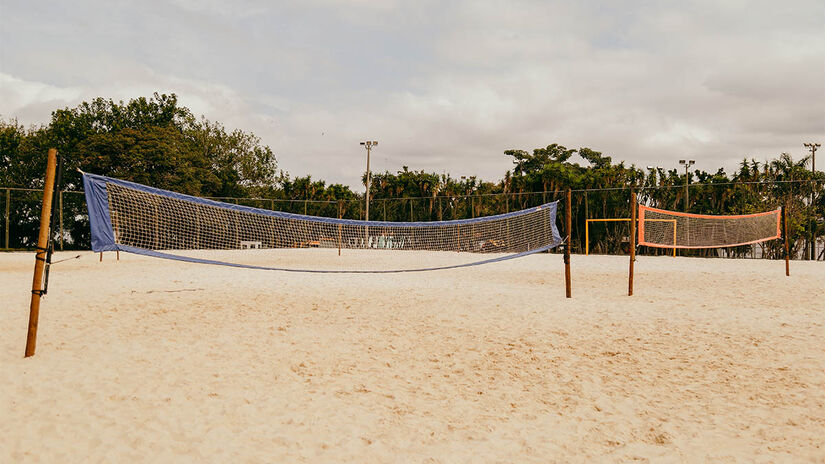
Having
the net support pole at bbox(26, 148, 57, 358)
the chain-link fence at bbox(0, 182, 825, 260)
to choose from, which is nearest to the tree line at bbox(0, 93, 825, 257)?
the chain-link fence at bbox(0, 182, 825, 260)

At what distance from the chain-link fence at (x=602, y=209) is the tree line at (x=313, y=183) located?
0.15 ft

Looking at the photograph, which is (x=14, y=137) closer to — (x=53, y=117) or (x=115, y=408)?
(x=53, y=117)

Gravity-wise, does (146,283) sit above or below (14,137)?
below

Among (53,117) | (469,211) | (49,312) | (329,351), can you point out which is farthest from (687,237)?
(53,117)

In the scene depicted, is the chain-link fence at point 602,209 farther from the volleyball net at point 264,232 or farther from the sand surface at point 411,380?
the sand surface at point 411,380

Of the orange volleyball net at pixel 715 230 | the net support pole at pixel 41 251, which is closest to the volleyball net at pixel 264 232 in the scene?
the net support pole at pixel 41 251

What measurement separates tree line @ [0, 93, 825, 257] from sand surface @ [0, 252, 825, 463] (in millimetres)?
14811

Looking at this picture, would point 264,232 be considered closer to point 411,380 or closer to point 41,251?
point 41,251

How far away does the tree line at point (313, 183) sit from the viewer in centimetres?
2150

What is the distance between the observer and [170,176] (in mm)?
29516

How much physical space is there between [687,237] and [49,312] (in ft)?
60.1

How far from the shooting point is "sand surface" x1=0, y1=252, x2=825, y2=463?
310 centimetres

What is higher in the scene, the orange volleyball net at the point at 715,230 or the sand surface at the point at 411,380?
the orange volleyball net at the point at 715,230

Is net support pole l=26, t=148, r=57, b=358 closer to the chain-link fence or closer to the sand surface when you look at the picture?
the sand surface
